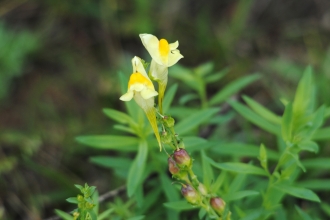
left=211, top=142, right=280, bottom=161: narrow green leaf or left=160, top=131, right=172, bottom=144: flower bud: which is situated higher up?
left=211, top=142, right=280, bottom=161: narrow green leaf

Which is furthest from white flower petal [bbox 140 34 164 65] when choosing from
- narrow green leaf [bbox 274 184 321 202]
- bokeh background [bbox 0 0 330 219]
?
bokeh background [bbox 0 0 330 219]

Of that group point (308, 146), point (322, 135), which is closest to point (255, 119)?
point (322, 135)

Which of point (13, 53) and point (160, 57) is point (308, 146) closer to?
point (160, 57)

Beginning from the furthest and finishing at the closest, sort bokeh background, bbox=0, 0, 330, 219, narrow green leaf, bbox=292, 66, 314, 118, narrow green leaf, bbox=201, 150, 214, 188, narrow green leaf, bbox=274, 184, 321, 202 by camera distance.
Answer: bokeh background, bbox=0, 0, 330, 219
narrow green leaf, bbox=292, 66, 314, 118
narrow green leaf, bbox=201, 150, 214, 188
narrow green leaf, bbox=274, 184, 321, 202

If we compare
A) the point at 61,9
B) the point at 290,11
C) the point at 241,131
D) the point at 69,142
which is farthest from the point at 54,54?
the point at 290,11

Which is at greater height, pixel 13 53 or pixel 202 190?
pixel 13 53

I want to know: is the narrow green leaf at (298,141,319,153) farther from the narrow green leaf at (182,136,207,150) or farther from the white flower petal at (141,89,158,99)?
the white flower petal at (141,89,158,99)
